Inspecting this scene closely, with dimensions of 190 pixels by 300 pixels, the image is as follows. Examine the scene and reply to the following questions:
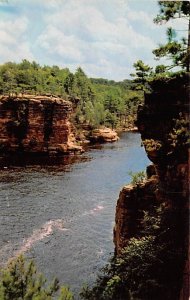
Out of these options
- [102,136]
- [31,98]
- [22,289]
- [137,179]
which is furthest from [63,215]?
[102,136]

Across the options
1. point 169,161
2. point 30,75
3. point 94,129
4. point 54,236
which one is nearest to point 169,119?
point 169,161

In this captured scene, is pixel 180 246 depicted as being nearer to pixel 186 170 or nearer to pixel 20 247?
pixel 186 170

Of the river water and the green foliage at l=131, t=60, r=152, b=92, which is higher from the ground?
the green foliage at l=131, t=60, r=152, b=92

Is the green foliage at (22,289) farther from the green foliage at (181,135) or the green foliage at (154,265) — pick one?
the green foliage at (181,135)

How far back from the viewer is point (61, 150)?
7869cm

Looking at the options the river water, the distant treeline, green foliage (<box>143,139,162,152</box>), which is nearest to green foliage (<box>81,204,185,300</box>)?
green foliage (<box>143,139,162,152</box>)

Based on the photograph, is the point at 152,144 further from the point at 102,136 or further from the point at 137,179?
the point at 102,136

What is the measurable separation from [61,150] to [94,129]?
2620 cm

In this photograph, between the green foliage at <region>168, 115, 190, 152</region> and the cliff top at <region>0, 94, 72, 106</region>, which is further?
the cliff top at <region>0, 94, 72, 106</region>

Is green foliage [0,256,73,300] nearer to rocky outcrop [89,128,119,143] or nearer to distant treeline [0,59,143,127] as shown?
distant treeline [0,59,143,127]

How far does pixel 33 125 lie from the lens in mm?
79000

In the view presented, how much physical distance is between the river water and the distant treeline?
27235 millimetres

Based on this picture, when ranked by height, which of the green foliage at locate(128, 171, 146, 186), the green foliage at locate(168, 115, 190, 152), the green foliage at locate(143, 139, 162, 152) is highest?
the green foliage at locate(168, 115, 190, 152)

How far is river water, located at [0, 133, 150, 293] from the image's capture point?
108ft
